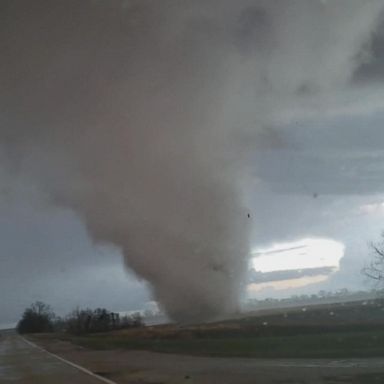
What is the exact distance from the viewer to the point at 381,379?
A: 46.7 ft

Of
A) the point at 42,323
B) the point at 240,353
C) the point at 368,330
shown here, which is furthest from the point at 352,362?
the point at 42,323

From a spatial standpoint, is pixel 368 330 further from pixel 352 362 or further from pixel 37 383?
pixel 37 383

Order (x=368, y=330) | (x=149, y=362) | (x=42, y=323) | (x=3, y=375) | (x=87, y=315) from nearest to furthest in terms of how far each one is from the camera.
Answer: (x=3, y=375)
(x=149, y=362)
(x=368, y=330)
(x=87, y=315)
(x=42, y=323)

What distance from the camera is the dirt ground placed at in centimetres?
1560

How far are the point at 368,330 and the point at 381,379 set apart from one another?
2189cm

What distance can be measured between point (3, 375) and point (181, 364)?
631cm

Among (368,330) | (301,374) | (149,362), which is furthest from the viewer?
(368,330)

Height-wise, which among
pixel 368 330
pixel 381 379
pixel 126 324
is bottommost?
pixel 381 379

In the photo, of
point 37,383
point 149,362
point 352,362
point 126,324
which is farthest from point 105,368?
point 126,324

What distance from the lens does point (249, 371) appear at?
731 inches

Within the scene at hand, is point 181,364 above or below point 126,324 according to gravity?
below

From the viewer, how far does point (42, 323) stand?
5950 inches

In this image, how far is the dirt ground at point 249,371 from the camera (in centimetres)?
1560

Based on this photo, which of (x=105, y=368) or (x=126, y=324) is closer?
(x=105, y=368)
